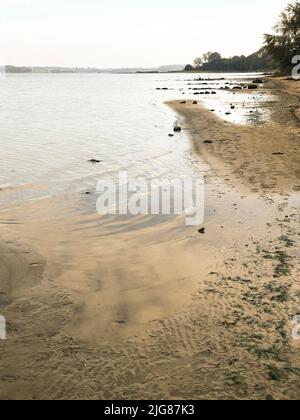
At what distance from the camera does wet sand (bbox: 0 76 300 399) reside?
4090mm

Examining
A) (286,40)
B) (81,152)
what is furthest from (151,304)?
(286,40)

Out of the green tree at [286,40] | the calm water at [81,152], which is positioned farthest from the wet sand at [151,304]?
the green tree at [286,40]

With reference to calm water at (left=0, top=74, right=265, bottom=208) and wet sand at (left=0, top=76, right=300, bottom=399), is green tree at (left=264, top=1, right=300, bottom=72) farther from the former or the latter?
wet sand at (left=0, top=76, right=300, bottom=399)

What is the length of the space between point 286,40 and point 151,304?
66723 mm

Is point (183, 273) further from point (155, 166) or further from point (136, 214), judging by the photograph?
point (155, 166)

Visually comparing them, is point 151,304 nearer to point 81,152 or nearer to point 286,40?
point 81,152

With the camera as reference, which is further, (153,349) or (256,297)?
(256,297)

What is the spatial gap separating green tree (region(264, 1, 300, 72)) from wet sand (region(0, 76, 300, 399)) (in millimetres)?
60794

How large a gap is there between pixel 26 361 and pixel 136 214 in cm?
Answer: 551

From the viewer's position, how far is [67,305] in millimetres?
5434

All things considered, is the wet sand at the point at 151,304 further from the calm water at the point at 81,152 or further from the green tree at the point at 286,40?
the green tree at the point at 286,40

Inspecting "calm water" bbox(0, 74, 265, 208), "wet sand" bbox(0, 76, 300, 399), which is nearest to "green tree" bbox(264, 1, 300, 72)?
"calm water" bbox(0, 74, 265, 208)

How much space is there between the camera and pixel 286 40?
62062 mm
